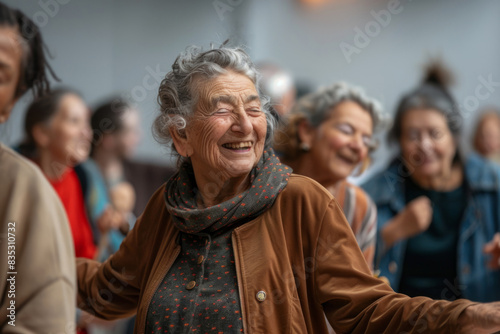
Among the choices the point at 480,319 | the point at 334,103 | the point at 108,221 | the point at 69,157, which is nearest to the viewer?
the point at 480,319

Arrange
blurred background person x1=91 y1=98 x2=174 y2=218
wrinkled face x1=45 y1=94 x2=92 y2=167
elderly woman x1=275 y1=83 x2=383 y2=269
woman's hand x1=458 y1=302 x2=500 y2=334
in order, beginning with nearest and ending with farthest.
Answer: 1. woman's hand x1=458 y1=302 x2=500 y2=334
2. elderly woman x1=275 y1=83 x2=383 y2=269
3. wrinkled face x1=45 y1=94 x2=92 y2=167
4. blurred background person x1=91 y1=98 x2=174 y2=218

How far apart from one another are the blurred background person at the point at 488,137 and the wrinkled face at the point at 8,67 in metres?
4.37

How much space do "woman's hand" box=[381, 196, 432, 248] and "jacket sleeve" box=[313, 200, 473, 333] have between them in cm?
213

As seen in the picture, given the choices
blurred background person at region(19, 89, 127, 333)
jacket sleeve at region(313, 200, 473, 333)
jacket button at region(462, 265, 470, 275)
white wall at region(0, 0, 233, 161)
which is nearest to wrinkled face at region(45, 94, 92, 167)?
blurred background person at region(19, 89, 127, 333)

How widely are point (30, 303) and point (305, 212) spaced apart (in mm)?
767

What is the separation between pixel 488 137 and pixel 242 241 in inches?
168

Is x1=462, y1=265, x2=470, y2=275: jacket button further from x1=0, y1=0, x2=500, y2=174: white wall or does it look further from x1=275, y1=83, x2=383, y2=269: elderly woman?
x1=0, y1=0, x2=500, y2=174: white wall

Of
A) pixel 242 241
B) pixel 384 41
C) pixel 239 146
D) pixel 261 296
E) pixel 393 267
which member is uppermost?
pixel 384 41

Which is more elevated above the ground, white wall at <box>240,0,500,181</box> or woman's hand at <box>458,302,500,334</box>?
white wall at <box>240,0,500,181</box>

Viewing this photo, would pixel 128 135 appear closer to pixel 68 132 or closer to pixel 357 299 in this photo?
pixel 68 132

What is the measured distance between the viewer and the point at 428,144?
4105 mm

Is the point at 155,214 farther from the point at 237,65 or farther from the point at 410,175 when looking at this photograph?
the point at 410,175

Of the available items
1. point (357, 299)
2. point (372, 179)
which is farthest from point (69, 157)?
point (357, 299)

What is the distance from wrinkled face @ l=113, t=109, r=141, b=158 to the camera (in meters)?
4.84
